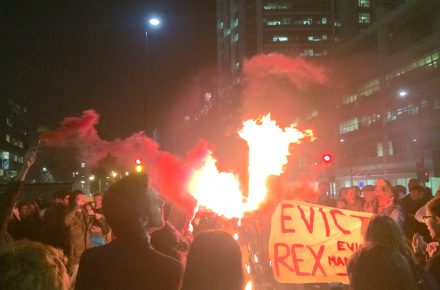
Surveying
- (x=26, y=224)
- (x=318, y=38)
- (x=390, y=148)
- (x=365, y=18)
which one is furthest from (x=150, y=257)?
(x=318, y=38)

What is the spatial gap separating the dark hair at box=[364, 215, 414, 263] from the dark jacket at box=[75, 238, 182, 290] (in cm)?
203

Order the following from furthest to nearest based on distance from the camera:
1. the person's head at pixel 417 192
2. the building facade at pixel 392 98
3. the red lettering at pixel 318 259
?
the building facade at pixel 392 98
the person's head at pixel 417 192
the red lettering at pixel 318 259

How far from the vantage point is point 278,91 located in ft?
271

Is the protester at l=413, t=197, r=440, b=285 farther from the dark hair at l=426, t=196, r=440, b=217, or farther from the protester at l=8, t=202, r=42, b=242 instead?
the protester at l=8, t=202, r=42, b=242

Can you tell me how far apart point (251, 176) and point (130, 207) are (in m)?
10.1

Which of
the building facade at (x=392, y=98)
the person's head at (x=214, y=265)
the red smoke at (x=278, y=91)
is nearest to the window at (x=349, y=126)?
the building facade at (x=392, y=98)

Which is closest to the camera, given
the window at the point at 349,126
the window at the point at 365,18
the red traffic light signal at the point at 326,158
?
the red traffic light signal at the point at 326,158

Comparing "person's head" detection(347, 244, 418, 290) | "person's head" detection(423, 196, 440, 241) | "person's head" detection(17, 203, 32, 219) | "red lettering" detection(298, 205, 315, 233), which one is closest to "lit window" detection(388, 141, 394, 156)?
"person's head" detection(17, 203, 32, 219)

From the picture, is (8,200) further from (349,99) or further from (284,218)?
(349,99)

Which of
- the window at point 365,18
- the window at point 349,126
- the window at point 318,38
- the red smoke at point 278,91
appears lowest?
the window at point 349,126

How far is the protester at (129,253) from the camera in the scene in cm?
288

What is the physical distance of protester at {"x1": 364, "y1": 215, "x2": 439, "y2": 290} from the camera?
13.3 feet

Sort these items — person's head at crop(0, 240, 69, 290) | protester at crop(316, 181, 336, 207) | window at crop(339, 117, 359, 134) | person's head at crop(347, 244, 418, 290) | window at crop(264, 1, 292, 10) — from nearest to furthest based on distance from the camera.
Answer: person's head at crop(0, 240, 69, 290), person's head at crop(347, 244, 418, 290), protester at crop(316, 181, 336, 207), window at crop(339, 117, 359, 134), window at crop(264, 1, 292, 10)

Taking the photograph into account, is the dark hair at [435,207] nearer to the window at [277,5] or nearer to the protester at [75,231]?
the protester at [75,231]
